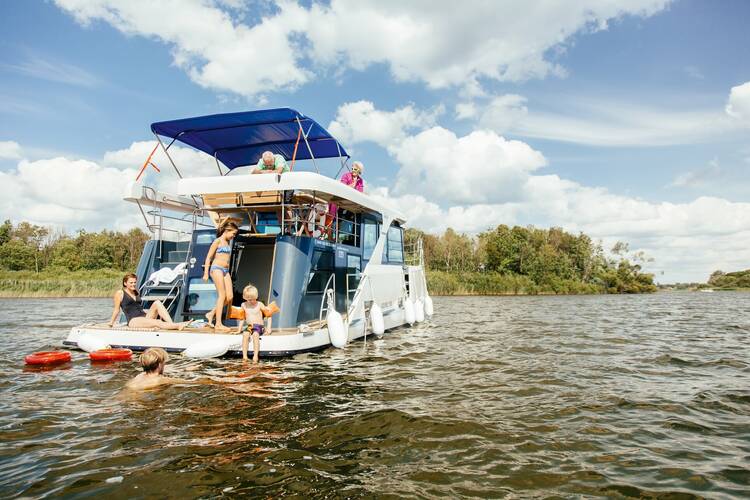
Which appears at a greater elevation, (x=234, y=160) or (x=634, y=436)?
(x=234, y=160)

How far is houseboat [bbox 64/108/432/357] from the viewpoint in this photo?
27.2 feet

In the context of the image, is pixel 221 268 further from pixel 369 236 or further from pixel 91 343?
pixel 369 236

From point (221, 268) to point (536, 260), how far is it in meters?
59.0

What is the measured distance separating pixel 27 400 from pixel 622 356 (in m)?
10.1

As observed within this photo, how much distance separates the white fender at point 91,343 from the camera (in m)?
8.12

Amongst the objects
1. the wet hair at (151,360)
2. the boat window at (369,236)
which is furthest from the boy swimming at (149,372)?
the boat window at (369,236)

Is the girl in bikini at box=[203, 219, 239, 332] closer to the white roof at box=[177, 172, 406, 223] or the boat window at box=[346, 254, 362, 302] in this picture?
the white roof at box=[177, 172, 406, 223]

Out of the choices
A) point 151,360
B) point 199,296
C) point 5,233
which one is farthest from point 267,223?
point 5,233

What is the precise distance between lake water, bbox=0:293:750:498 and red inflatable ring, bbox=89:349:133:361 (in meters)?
0.17

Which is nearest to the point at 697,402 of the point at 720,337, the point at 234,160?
the point at 720,337

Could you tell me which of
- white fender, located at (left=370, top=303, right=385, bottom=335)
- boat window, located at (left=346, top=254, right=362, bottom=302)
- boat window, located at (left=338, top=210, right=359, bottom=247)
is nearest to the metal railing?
boat window, located at (left=338, top=210, right=359, bottom=247)

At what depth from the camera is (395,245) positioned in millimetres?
14609

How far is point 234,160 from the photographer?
1261 centimetres

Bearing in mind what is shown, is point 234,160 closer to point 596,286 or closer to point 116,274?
point 116,274
